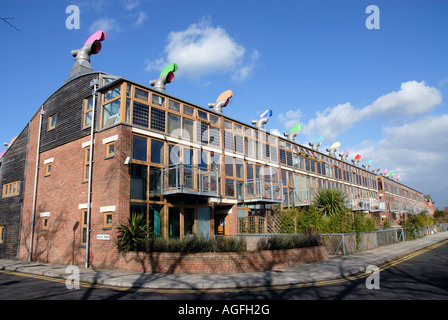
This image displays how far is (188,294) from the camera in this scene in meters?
8.70

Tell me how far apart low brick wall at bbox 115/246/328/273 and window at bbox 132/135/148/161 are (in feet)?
15.0

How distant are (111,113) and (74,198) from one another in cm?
478

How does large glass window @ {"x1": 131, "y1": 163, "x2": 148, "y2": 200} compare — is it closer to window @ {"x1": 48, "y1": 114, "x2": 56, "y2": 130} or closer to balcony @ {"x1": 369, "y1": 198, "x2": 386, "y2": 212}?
window @ {"x1": 48, "y1": 114, "x2": 56, "y2": 130}

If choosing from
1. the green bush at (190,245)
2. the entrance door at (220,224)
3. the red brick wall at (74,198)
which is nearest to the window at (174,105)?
the red brick wall at (74,198)

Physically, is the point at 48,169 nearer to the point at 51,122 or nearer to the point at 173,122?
the point at 51,122

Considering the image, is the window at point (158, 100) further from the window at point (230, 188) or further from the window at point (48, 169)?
the window at point (48, 169)

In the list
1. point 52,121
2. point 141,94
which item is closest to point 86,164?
point 141,94

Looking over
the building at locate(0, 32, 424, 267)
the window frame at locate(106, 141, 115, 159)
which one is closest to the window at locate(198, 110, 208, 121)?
the building at locate(0, 32, 424, 267)

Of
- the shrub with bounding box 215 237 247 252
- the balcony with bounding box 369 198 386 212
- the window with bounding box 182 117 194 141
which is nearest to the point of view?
the shrub with bounding box 215 237 247 252

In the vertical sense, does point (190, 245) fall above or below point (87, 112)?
below

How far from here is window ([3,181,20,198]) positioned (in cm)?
2200

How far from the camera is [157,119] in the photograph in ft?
53.6

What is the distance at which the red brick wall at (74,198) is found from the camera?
14.1 m
